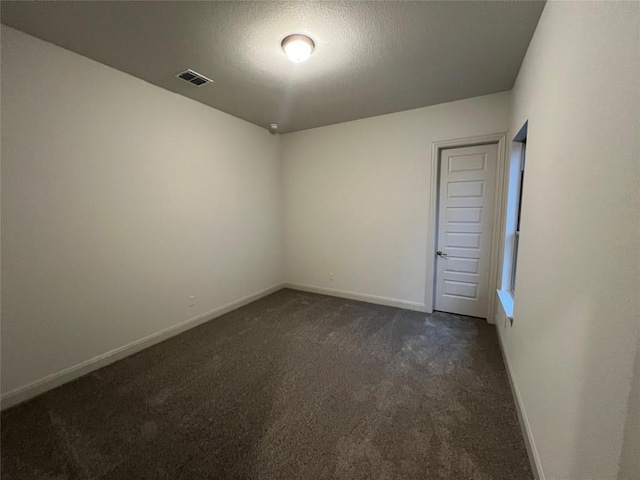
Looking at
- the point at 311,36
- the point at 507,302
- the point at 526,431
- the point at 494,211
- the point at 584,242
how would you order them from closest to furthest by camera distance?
1. the point at 584,242
2. the point at 526,431
3. the point at 311,36
4. the point at 507,302
5. the point at 494,211

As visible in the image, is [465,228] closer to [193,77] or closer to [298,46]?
[298,46]

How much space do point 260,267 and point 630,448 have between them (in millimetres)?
4090

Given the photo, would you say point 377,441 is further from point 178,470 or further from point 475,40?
point 475,40

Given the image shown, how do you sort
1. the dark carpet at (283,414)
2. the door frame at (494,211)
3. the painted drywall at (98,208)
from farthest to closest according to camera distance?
the door frame at (494,211) < the painted drywall at (98,208) < the dark carpet at (283,414)

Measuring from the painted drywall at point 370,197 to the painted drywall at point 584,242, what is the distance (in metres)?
1.67

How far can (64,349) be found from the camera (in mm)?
2225

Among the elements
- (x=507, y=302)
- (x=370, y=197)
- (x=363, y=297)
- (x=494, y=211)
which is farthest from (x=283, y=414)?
(x=494, y=211)

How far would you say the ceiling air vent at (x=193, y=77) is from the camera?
2.53 metres

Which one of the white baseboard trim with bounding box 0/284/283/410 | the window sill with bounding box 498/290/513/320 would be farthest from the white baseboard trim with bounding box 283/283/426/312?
the white baseboard trim with bounding box 0/284/283/410

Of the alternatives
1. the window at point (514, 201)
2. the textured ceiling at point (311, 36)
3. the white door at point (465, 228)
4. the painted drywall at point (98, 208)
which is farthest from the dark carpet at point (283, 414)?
the textured ceiling at point (311, 36)

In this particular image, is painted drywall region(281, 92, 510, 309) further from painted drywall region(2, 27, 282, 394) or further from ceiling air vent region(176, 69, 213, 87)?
ceiling air vent region(176, 69, 213, 87)

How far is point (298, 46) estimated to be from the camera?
6.67 feet

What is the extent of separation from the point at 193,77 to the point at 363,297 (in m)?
3.53

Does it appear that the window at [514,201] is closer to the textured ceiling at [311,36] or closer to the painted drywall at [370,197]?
the painted drywall at [370,197]
